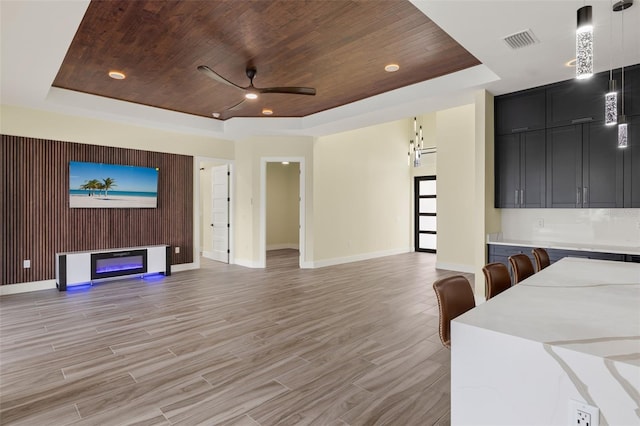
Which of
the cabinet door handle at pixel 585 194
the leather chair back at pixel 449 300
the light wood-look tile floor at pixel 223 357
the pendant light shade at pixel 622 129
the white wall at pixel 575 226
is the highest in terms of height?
the pendant light shade at pixel 622 129

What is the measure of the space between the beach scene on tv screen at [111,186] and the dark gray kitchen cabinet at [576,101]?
676 cm

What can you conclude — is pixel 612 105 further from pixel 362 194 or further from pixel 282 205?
pixel 282 205

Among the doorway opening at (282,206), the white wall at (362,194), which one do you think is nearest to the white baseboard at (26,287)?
the white wall at (362,194)

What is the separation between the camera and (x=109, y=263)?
19.7ft

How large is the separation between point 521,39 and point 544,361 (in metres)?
3.12

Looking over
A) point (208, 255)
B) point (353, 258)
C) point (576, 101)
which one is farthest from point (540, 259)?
point (208, 255)

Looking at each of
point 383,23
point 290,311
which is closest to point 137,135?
point 290,311

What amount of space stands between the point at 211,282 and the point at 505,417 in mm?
5476

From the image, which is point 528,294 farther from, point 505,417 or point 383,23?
point 383,23

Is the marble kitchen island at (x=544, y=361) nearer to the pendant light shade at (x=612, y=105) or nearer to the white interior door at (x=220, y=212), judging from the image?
the pendant light shade at (x=612, y=105)

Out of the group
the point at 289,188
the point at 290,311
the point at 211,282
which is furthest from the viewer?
the point at 289,188

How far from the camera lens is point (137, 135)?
651 centimetres

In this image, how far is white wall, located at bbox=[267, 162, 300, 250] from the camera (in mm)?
10836

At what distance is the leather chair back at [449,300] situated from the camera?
1.99 metres
